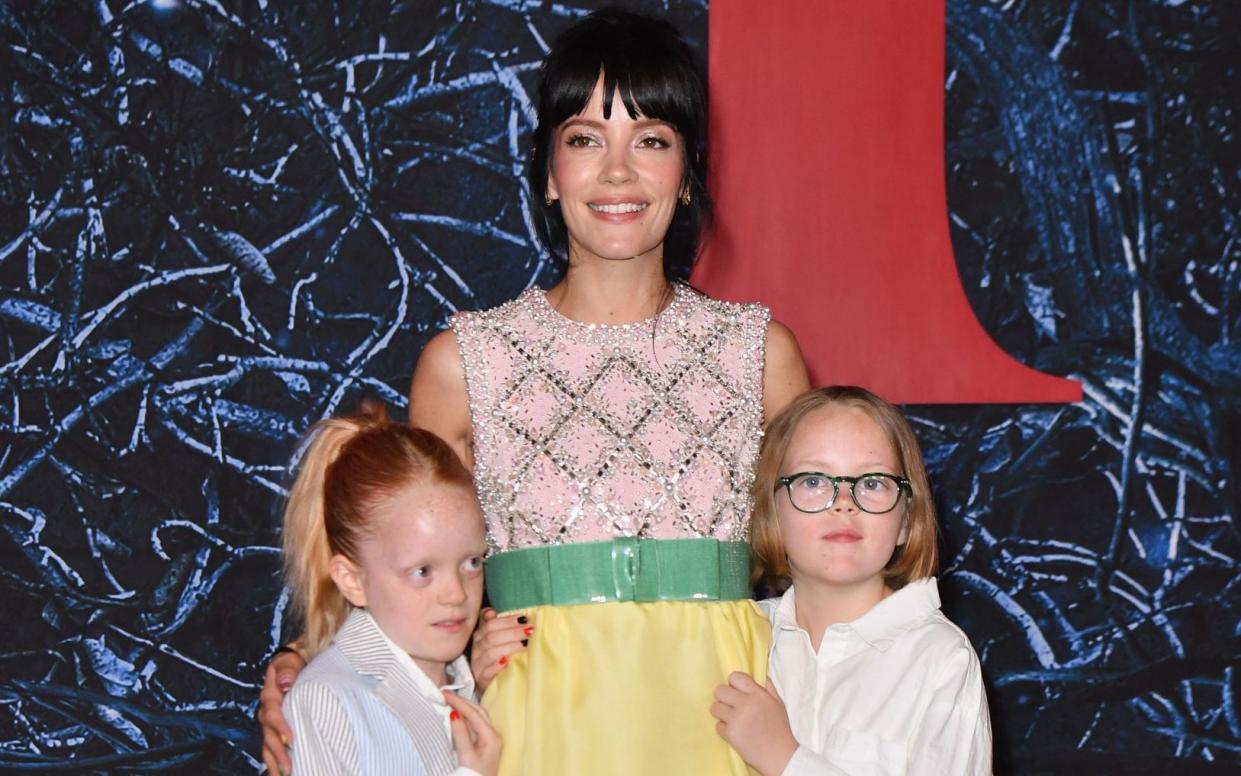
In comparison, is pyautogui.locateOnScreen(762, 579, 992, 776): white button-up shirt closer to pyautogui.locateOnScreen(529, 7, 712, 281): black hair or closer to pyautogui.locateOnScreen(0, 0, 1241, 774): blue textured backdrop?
pyautogui.locateOnScreen(529, 7, 712, 281): black hair

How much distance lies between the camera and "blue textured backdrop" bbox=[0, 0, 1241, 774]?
2.88m

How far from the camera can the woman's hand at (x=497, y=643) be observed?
1.96 metres

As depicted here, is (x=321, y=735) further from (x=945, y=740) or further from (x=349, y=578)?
(x=945, y=740)

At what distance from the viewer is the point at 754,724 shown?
1.88 metres

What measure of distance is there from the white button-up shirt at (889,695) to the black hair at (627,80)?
68cm

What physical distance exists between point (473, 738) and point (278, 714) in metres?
0.25

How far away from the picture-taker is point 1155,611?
2.99 metres

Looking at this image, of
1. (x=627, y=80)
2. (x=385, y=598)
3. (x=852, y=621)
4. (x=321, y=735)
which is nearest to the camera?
(x=321, y=735)

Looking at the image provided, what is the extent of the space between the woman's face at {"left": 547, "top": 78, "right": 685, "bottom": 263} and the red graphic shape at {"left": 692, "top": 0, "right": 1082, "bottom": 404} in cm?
83

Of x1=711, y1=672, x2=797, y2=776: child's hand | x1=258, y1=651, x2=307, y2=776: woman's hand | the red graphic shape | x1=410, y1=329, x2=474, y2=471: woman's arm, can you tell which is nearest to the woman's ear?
x1=258, y1=651, x2=307, y2=776: woman's hand

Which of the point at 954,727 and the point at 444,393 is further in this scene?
→ the point at 444,393

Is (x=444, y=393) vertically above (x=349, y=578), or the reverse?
(x=444, y=393)

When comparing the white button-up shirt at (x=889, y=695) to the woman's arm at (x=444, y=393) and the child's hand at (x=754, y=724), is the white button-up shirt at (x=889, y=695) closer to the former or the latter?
the child's hand at (x=754, y=724)

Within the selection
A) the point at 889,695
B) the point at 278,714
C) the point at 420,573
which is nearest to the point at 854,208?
the point at 889,695
